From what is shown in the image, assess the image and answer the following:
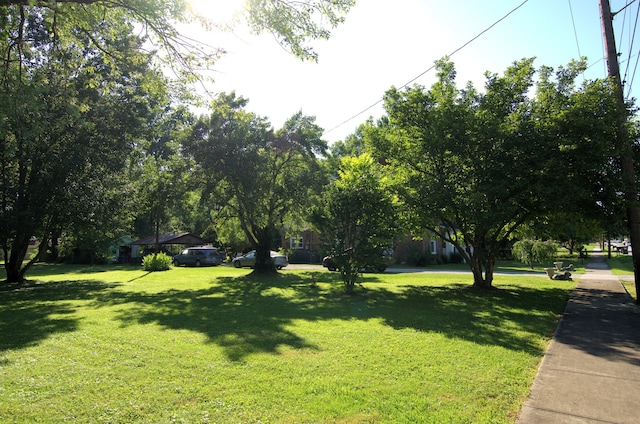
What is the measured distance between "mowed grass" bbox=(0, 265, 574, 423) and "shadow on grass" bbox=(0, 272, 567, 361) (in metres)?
0.06

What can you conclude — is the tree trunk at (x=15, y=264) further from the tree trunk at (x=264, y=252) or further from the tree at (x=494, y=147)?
the tree at (x=494, y=147)

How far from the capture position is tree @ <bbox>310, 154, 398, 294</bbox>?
12836mm

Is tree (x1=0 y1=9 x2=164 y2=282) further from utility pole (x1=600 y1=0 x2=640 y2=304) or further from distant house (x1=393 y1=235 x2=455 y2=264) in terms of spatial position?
distant house (x1=393 y1=235 x2=455 y2=264)

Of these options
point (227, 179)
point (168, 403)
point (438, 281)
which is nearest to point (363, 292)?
point (438, 281)

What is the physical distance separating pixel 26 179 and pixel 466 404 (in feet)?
64.7

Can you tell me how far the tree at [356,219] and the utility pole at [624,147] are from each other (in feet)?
21.6

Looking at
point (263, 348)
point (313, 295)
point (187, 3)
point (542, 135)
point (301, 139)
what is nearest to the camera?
point (263, 348)

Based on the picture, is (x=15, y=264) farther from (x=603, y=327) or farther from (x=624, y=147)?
(x=624, y=147)

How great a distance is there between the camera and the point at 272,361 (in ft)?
18.4

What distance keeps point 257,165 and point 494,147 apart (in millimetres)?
10527

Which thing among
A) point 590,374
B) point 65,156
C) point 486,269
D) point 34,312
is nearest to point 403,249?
point 486,269

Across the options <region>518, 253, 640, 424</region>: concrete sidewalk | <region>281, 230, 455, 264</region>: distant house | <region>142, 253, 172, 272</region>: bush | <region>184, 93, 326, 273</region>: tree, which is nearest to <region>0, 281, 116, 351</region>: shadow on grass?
<region>184, 93, 326, 273</region>: tree

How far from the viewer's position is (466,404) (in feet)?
13.6

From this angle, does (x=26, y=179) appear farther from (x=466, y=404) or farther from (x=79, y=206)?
(x=466, y=404)
